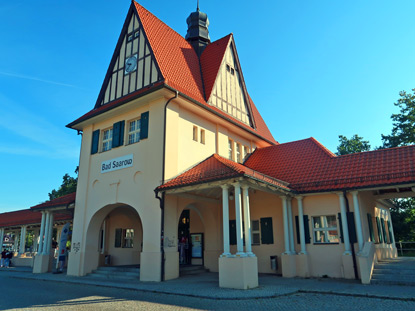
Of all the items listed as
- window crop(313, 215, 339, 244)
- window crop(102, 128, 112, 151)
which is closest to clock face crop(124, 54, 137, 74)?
window crop(102, 128, 112, 151)

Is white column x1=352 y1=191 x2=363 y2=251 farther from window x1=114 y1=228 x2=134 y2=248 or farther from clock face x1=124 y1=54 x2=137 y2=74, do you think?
window x1=114 y1=228 x2=134 y2=248

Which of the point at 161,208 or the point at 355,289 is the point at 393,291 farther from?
the point at 161,208

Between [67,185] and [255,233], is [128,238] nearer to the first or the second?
[255,233]

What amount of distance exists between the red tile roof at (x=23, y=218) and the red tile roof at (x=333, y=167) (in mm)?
17824

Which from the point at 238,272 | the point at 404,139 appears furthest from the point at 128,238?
the point at 404,139

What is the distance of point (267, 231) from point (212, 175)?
17.8 ft

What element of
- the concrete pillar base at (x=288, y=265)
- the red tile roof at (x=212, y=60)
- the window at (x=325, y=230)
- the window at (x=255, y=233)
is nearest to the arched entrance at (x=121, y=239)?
the window at (x=255, y=233)

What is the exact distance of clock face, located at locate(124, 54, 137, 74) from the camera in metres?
17.7

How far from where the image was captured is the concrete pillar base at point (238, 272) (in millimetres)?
11133

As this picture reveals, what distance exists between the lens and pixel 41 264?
63.4ft

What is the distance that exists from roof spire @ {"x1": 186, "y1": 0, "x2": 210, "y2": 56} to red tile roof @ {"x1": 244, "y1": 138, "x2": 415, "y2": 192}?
34.4 feet

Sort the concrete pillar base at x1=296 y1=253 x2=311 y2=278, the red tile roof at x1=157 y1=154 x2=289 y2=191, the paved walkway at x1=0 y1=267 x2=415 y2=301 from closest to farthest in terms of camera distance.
→ the paved walkway at x1=0 y1=267 x2=415 y2=301 → the red tile roof at x1=157 y1=154 x2=289 y2=191 → the concrete pillar base at x1=296 y1=253 x2=311 y2=278

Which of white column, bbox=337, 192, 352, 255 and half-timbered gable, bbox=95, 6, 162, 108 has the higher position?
half-timbered gable, bbox=95, 6, 162, 108

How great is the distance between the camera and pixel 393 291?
32.8ft
